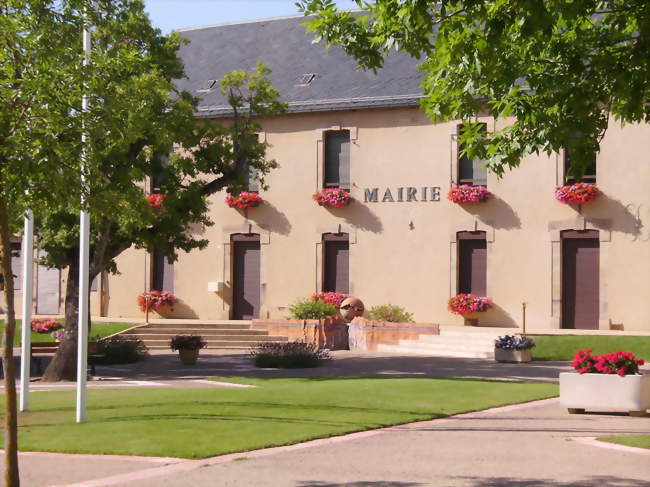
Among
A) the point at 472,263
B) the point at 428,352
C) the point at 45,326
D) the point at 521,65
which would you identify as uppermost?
the point at 521,65

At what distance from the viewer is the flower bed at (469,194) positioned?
28469 mm

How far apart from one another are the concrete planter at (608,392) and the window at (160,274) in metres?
20.8

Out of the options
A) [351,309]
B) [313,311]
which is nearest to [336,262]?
[351,309]

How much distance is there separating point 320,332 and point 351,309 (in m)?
1.85

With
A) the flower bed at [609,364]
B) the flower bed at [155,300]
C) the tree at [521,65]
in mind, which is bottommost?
the flower bed at [609,364]

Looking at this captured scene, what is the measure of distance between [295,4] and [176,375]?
11.3 m

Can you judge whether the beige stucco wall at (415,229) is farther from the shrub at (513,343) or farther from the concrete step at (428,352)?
the shrub at (513,343)

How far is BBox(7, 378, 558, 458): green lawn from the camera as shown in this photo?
11.0 meters

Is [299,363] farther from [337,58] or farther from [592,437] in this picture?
[337,58]

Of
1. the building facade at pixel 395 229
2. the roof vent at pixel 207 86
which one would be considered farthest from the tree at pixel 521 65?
the roof vent at pixel 207 86

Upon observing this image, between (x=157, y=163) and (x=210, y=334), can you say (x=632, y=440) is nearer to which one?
(x=157, y=163)

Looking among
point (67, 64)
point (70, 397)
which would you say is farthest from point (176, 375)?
point (67, 64)

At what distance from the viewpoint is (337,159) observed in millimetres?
30859

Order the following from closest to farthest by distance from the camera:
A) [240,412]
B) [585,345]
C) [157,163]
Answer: [240,412] → [157,163] → [585,345]
